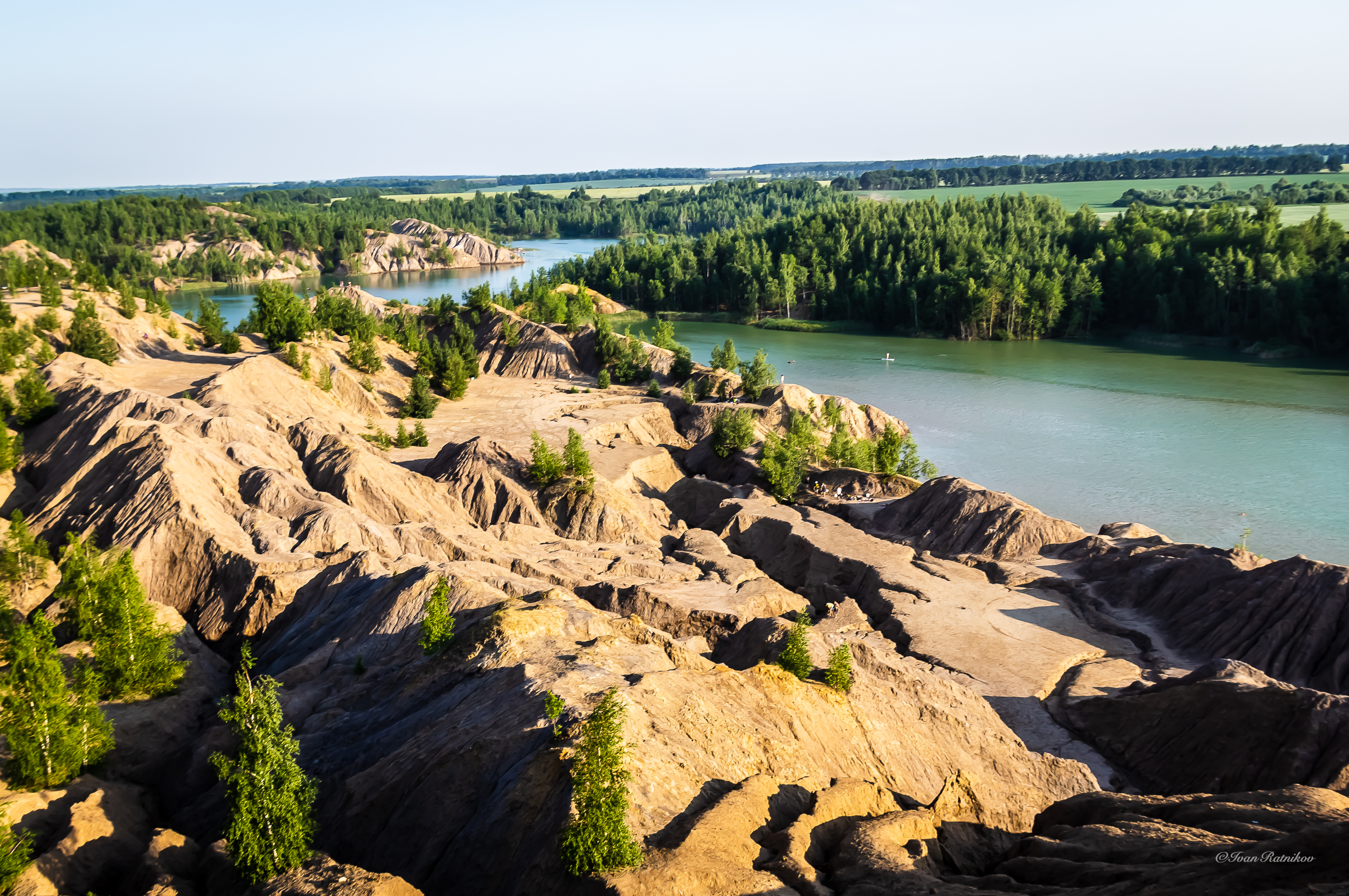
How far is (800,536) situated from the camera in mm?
35812

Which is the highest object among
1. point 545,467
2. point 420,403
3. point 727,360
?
point 727,360

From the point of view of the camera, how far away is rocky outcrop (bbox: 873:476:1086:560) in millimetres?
36156

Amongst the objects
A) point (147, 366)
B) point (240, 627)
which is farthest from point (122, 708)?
point (147, 366)

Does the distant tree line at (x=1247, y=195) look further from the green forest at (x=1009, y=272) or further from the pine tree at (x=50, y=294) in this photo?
the pine tree at (x=50, y=294)

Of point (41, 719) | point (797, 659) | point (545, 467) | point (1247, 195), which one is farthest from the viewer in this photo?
point (1247, 195)

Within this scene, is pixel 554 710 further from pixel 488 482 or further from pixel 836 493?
pixel 836 493

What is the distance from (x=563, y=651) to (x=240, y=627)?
12.5 metres

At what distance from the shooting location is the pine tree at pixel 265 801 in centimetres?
1272

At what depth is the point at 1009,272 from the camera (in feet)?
325

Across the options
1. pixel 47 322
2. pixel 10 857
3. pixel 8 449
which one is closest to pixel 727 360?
pixel 47 322

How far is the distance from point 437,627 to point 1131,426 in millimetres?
56626

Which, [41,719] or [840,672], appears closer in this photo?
[41,719]

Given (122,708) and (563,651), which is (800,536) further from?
(122,708)

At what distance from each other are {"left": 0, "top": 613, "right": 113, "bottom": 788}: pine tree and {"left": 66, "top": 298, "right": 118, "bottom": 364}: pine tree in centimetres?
3487
